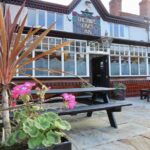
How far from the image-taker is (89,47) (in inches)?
419

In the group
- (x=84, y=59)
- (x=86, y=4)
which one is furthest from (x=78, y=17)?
(x=84, y=59)

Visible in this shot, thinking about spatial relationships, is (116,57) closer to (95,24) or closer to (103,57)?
(103,57)

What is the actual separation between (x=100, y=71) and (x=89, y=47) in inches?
60.8

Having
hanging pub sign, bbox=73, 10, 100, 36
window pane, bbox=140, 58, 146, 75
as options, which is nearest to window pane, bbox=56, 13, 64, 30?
hanging pub sign, bbox=73, 10, 100, 36

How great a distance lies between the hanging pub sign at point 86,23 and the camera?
36.5 feet

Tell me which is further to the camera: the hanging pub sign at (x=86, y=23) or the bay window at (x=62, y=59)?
the hanging pub sign at (x=86, y=23)

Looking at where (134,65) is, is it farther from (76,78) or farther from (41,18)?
(41,18)

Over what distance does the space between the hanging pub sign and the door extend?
65.9 inches

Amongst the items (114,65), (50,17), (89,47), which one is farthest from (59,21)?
(114,65)

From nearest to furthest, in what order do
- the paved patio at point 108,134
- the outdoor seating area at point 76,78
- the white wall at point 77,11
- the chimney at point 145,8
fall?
1. the outdoor seating area at point 76,78
2. the paved patio at point 108,134
3. the white wall at point 77,11
4. the chimney at point 145,8

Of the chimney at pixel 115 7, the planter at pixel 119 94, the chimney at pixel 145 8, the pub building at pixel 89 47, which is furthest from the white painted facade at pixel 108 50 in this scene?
the chimney at pixel 145 8

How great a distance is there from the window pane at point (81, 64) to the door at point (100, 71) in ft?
3.63

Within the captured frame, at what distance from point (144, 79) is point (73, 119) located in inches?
335

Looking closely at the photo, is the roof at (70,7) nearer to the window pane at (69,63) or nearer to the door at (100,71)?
the window pane at (69,63)
